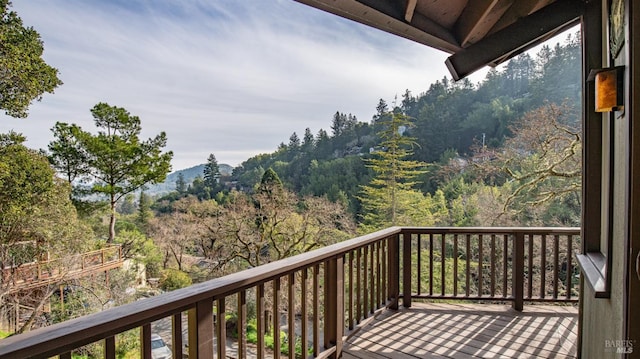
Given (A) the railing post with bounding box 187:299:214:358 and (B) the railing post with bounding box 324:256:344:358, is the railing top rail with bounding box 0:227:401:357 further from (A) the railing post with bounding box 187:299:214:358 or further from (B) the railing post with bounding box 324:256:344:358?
(B) the railing post with bounding box 324:256:344:358

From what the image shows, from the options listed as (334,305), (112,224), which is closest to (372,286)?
(334,305)

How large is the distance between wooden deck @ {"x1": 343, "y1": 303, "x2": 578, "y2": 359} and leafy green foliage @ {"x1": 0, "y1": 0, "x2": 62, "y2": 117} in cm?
1252

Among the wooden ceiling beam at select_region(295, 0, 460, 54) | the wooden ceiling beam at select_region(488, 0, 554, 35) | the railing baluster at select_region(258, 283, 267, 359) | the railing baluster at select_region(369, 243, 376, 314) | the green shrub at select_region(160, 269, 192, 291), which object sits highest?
the wooden ceiling beam at select_region(488, 0, 554, 35)

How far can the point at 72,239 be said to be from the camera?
11.4 m

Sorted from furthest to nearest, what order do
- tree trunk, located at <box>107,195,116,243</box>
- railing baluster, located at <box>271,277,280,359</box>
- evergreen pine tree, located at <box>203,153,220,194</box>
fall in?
1. evergreen pine tree, located at <box>203,153,220,194</box>
2. tree trunk, located at <box>107,195,116,243</box>
3. railing baluster, located at <box>271,277,280,359</box>

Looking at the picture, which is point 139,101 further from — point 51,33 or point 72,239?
point 72,239

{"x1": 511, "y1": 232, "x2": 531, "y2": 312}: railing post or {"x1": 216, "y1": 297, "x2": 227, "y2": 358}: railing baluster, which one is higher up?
{"x1": 216, "y1": 297, "x2": 227, "y2": 358}: railing baluster

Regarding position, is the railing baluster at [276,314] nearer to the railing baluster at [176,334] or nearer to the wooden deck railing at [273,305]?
the wooden deck railing at [273,305]

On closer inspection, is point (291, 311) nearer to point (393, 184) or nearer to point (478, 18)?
point (478, 18)

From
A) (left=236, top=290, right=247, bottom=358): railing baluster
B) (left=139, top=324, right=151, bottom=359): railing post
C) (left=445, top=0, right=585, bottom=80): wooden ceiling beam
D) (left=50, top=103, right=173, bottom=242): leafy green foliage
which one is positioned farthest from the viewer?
(left=50, top=103, right=173, bottom=242): leafy green foliage

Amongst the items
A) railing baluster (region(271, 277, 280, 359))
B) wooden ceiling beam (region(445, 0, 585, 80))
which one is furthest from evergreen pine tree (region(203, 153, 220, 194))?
railing baluster (region(271, 277, 280, 359))

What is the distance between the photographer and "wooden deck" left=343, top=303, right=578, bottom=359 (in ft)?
7.98

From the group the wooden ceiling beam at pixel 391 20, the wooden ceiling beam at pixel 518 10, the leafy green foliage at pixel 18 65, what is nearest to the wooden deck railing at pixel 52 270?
the leafy green foliage at pixel 18 65

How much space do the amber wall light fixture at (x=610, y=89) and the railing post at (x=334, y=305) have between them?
5.40 ft
